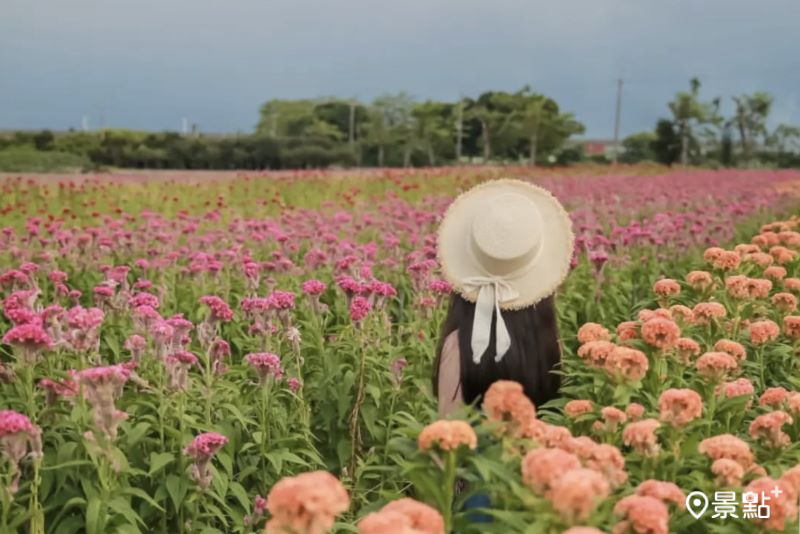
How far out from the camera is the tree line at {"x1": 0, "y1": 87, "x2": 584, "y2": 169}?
44.2m

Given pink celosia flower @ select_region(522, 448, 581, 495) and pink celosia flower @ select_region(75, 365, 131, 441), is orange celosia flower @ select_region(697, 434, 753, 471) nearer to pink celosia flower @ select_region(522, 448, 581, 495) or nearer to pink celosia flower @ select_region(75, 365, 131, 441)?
pink celosia flower @ select_region(522, 448, 581, 495)

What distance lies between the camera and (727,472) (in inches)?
86.0

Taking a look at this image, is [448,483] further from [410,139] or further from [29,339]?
[410,139]

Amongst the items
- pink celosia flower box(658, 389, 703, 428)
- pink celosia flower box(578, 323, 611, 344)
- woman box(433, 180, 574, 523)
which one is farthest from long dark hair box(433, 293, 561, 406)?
pink celosia flower box(658, 389, 703, 428)

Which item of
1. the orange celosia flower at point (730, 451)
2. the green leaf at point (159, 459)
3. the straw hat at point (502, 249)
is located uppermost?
the straw hat at point (502, 249)

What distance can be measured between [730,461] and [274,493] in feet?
3.93

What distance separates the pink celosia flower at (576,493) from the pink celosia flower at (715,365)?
4.66 ft

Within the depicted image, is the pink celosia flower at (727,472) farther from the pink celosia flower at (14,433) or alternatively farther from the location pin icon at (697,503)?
the pink celosia flower at (14,433)

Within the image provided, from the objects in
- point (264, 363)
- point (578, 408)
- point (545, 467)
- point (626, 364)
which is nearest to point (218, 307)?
point (264, 363)

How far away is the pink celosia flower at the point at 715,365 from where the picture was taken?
2.97m

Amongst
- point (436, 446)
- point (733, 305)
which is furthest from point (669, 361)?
point (436, 446)

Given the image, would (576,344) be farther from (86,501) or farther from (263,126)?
(263,126)

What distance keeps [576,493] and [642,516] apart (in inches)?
10.2

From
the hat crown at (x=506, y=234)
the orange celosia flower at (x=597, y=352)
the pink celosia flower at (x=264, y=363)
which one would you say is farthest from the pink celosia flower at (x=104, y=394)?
the orange celosia flower at (x=597, y=352)
